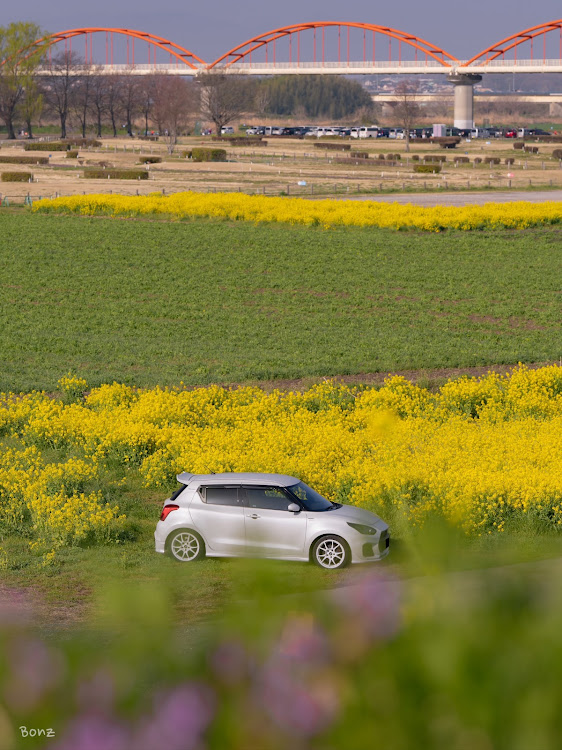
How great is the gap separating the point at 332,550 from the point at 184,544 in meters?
1.92

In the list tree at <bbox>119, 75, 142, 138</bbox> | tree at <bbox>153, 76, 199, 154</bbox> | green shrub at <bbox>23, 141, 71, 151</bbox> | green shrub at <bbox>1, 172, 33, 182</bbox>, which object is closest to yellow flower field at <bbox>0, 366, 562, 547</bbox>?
green shrub at <bbox>1, 172, 33, 182</bbox>

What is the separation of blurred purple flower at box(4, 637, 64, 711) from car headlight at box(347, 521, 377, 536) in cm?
1031

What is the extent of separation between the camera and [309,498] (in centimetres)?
1264

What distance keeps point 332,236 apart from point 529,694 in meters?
48.3

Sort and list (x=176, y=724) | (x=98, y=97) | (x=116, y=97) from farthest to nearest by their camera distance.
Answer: (x=116, y=97) → (x=98, y=97) → (x=176, y=724)

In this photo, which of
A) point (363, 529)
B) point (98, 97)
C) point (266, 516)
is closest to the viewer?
point (363, 529)

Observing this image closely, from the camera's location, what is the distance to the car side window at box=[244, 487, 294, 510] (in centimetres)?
1229

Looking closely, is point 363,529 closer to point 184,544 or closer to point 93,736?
point 184,544

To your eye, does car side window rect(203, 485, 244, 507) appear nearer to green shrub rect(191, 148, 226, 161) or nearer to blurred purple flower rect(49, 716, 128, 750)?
blurred purple flower rect(49, 716, 128, 750)

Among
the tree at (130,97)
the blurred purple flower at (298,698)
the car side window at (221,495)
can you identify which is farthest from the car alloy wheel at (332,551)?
the tree at (130,97)

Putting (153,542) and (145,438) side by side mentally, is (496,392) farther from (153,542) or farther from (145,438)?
(153,542)

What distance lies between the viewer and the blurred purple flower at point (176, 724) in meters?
1.48

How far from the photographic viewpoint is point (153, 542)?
523 inches

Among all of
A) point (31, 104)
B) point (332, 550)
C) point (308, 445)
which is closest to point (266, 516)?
point (332, 550)
